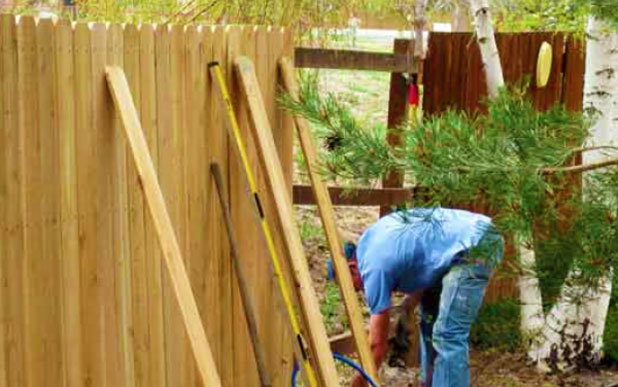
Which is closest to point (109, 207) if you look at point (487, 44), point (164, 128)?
point (164, 128)

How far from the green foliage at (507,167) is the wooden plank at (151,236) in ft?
2.80

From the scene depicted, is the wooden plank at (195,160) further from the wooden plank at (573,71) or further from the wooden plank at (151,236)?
the wooden plank at (573,71)

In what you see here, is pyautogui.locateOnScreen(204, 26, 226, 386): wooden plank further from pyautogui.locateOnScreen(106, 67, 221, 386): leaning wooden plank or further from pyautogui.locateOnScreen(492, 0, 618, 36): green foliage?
pyautogui.locateOnScreen(492, 0, 618, 36): green foliage

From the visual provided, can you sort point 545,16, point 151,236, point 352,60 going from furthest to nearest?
point 545,16 < point 352,60 < point 151,236

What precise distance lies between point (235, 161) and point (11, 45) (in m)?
1.44

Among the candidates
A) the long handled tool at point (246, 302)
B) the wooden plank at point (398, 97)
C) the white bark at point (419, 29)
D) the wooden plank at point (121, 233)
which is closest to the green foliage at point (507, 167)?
the wooden plank at point (121, 233)

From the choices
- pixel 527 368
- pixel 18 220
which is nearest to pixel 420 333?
pixel 527 368

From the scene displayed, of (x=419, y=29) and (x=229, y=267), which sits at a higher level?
(x=419, y=29)

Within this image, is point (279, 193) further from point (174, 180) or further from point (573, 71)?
point (573, 71)

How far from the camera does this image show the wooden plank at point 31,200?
3373mm

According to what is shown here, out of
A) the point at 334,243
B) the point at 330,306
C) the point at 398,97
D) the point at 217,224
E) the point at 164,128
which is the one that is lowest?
the point at 330,306

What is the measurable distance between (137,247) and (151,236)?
0.29ft

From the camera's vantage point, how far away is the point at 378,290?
5.08m

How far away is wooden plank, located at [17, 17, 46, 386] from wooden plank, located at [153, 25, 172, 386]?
672 mm
